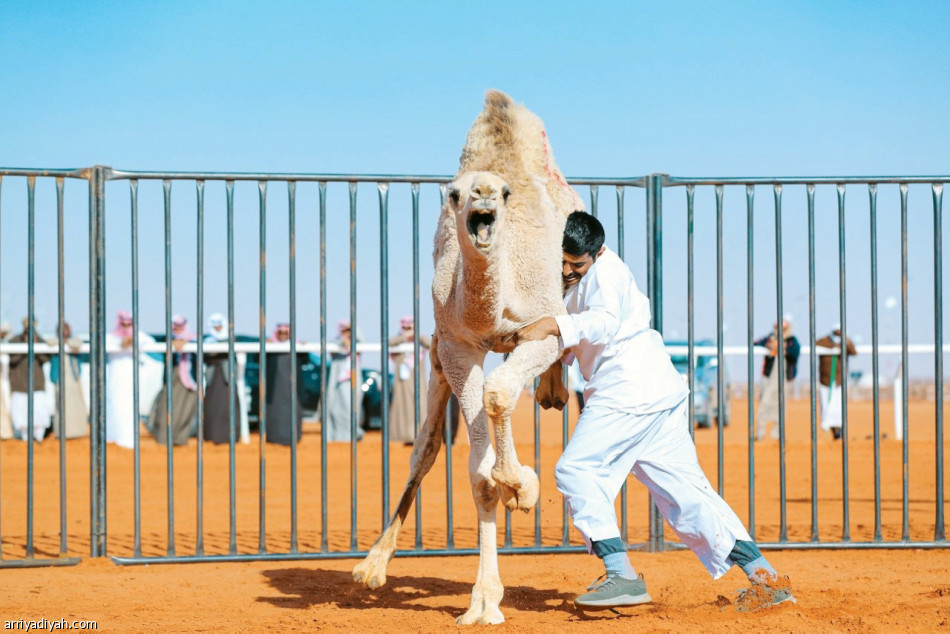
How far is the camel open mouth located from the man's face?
1.06 meters

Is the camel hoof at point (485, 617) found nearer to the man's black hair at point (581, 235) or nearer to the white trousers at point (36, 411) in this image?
the man's black hair at point (581, 235)

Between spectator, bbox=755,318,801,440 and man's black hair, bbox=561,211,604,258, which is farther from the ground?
man's black hair, bbox=561,211,604,258

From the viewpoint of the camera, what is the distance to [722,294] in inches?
310

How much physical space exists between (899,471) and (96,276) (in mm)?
11645

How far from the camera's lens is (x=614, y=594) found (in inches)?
208

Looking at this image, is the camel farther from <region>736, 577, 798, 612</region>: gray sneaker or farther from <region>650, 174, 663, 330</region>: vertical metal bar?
<region>650, 174, 663, 330</region>: vertical metal bar

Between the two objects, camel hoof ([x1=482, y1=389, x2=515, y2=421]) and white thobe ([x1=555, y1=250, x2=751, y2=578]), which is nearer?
camel hoof ([x1=482, y1=389, x2=515, y2=421])

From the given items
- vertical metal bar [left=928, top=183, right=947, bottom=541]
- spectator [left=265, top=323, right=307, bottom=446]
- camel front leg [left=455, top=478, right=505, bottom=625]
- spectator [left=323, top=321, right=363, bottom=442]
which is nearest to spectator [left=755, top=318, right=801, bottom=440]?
spectator [left=323, top=321, right=363, bottom=442]

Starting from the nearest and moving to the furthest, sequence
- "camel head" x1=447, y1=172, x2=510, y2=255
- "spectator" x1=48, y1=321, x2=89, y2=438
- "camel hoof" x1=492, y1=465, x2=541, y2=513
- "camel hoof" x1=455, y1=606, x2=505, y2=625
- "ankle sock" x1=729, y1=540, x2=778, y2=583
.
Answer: "camel head" x1=447, y1=172, x2=510, y2=255 < "camel hoof" x1=492, y1=465, x2=541, y2=513 < "camel hoof" x1=455, y1=606, x2=505, y2=625 < "ankle sock" x1=729, y1=540, x2=778, y2=583 < "spectator" x1=48, y1=321, x2=89, y2=438

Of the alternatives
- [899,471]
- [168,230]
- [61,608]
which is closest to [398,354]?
[899,471]

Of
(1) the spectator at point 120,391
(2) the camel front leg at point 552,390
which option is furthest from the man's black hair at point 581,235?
(1) the spectator at point 120,391

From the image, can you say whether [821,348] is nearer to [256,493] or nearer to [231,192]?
[256,493]

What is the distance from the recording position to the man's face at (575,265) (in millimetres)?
5526

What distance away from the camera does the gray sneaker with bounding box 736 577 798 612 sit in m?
5.36
